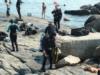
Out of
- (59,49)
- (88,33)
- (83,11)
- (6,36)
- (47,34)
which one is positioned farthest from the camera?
(83,11)

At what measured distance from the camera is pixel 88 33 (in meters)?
21.9

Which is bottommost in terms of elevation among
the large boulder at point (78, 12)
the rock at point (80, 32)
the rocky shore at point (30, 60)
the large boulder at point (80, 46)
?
the large boulder at point (78, 12)

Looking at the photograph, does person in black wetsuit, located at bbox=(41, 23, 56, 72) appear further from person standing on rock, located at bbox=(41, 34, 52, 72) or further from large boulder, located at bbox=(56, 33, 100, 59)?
large boulder, located at bbox=(56, 33, 100, 59)

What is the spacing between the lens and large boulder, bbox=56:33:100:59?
20.2m

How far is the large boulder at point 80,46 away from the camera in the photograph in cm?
2020

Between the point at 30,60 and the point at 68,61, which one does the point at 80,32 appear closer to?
the point at 68,61

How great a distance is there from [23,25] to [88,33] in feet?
26.1

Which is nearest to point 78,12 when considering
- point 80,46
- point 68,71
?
point 80,46

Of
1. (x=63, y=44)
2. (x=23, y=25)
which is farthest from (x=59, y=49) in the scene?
(x=23, y=25)

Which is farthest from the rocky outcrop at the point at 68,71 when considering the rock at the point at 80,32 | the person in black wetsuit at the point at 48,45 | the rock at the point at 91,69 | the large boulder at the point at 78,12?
the large boulder at the point at 78,12

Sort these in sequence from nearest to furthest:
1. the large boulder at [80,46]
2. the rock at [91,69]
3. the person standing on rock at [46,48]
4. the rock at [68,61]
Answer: the rock at [91,69], the person standing on rock at [46,48], the rock at [68,61], the large boulder at [80,46]

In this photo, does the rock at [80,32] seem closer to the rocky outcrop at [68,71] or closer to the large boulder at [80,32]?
the large boulder at [80,32]

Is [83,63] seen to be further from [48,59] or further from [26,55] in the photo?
[26,55]

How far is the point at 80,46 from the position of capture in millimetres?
20281
